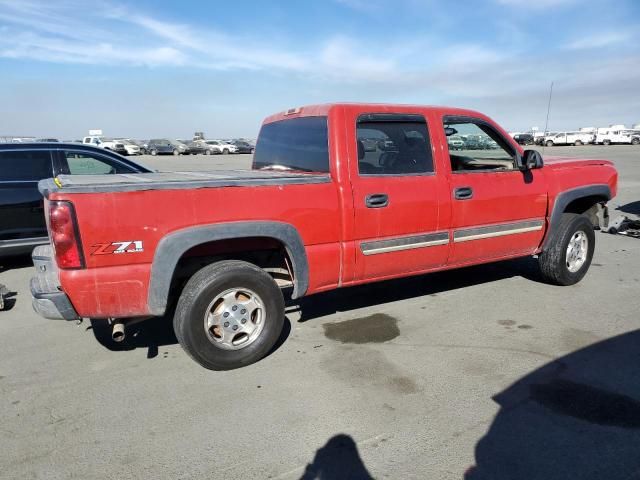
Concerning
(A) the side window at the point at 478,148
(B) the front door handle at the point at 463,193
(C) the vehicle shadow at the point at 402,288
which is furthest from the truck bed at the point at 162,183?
(A) the side window at the point at 478,148

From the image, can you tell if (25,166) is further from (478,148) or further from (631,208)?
(631,208)

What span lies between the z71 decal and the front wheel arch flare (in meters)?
0.13

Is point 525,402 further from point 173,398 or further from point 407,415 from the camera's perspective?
point 173,398

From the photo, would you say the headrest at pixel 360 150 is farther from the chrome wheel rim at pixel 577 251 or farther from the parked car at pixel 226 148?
the parked car at pixel 226 148

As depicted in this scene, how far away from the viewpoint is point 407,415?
304 centimetres

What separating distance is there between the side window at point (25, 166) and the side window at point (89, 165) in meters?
0.25

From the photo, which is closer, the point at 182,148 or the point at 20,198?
the point at 20,198

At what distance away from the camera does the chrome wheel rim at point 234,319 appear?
3564mm

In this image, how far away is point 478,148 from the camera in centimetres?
500

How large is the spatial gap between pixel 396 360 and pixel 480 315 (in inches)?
51.9

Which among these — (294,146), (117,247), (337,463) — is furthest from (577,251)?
(117,247)

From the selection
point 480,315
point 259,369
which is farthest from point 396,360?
point 480,315

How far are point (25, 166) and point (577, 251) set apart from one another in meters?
6.62

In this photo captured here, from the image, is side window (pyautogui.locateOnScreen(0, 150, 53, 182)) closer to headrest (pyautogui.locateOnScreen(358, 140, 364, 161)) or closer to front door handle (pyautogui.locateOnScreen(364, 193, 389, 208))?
headrest (pyautogui.locateOnScreen(358, 140, 364, 161))
